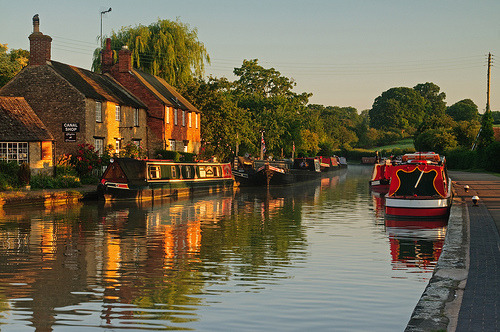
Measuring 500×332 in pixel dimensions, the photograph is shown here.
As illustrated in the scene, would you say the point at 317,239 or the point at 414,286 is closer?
the point at 414,286

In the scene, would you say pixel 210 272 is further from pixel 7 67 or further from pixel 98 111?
pixel 7 67

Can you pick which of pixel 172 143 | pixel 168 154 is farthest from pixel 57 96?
pixel 172 143

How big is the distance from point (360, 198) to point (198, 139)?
25846 mm

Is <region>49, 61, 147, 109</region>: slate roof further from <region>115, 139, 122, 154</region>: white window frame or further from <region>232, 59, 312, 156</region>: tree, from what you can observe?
<region>232, 59, 312, 156</region>: tree

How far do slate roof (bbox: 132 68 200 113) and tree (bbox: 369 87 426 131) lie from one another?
123477 millimetres

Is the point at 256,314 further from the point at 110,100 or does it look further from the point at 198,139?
the point at 198,139

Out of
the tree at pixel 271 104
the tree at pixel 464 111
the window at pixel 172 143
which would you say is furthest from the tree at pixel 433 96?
the window at pixel 172 143

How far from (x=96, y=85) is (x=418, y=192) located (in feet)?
88.3

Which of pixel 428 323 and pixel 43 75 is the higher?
pixel 43 75

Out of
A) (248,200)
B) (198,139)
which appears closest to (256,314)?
(248,200)

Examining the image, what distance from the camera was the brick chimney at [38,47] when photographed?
134ft

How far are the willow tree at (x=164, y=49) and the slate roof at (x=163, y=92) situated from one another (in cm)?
465

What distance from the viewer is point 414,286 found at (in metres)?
12.0

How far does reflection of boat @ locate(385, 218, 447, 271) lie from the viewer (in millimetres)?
15055
